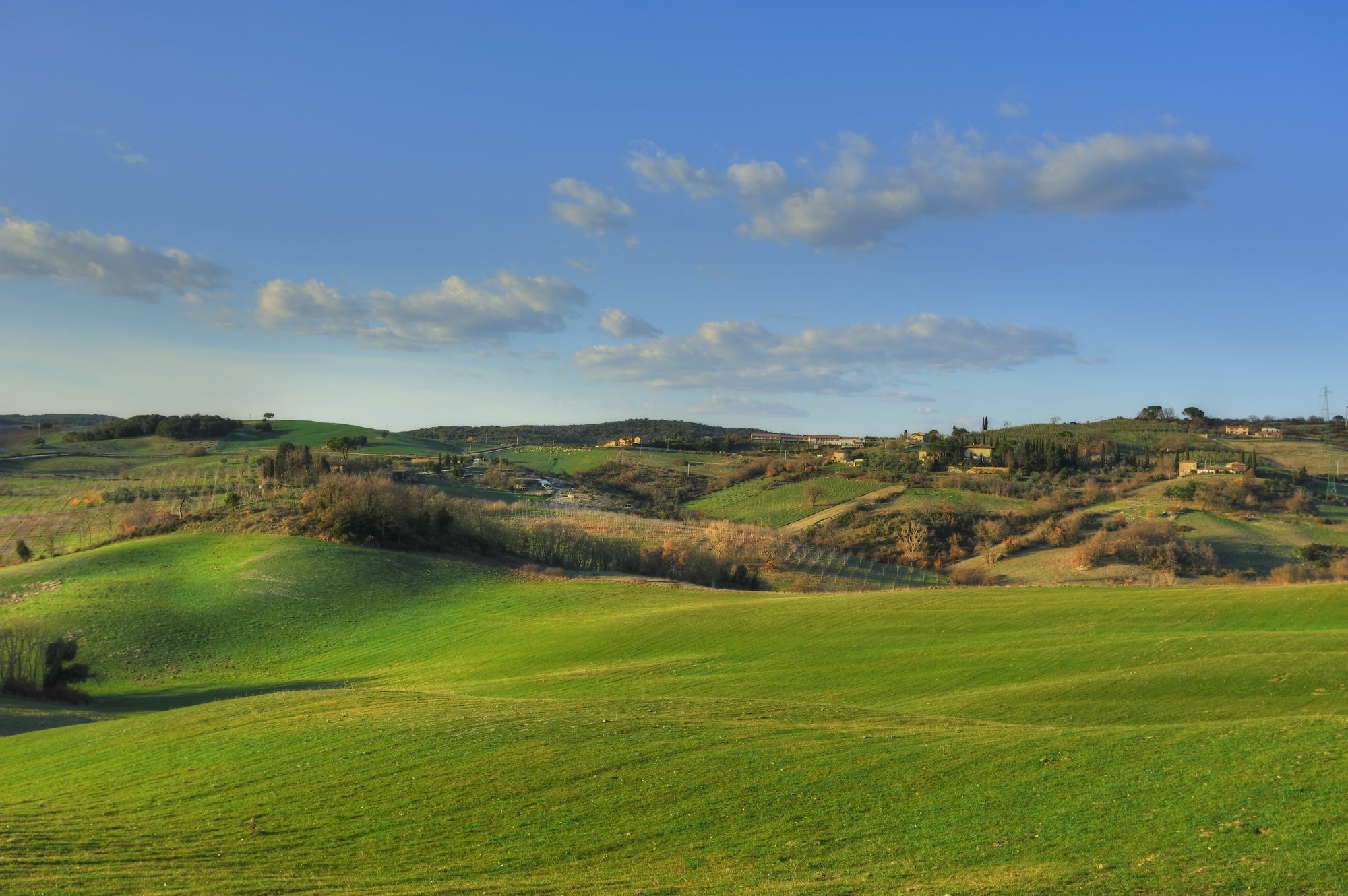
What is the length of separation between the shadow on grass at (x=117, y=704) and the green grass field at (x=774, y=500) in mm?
72696

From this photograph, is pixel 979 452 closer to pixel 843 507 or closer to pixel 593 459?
pixel 843 507

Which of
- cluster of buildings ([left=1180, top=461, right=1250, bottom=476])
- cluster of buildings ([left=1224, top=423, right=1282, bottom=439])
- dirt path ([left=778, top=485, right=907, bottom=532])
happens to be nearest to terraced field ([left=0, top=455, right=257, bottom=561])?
dirt path ([left=778, top=485, right=907, bottom=532])

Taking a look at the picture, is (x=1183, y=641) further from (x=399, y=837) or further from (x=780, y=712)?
(x=399, y=837)

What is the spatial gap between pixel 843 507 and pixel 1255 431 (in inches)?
3804

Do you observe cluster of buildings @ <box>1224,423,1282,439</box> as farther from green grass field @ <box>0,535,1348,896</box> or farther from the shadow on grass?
the shadow on grass

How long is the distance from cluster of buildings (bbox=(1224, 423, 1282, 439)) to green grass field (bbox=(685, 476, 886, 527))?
257 ft

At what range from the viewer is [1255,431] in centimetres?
15862

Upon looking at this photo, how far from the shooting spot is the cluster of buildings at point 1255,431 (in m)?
151

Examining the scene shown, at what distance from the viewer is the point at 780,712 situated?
22828 mm

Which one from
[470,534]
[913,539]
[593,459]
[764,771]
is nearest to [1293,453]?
[913,539]

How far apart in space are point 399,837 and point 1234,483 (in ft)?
358

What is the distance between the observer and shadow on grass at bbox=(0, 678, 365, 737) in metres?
28.9

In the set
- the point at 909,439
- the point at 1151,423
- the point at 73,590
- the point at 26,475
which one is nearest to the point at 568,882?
the point at 73,590

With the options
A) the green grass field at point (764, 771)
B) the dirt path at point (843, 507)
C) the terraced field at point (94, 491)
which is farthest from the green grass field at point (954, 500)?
the terraced field at point (94, 491)
